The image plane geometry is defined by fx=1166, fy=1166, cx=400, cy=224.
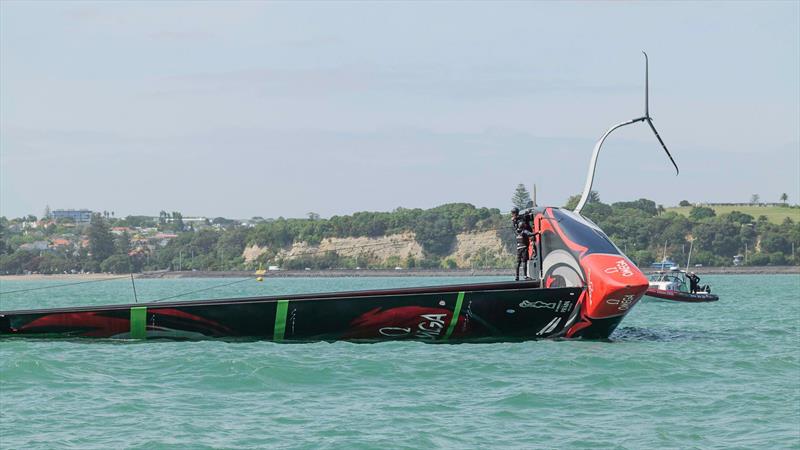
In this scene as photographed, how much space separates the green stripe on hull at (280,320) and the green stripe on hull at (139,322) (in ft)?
7.70

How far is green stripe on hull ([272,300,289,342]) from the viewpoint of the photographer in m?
20.9

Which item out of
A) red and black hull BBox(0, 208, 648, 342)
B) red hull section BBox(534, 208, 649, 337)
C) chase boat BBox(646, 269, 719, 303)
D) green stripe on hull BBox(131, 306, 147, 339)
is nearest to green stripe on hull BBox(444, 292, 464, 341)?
red and black hull BBox(0, 208, 648, 342)

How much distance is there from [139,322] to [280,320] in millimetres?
2569

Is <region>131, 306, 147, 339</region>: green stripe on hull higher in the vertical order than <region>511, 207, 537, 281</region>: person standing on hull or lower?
lower

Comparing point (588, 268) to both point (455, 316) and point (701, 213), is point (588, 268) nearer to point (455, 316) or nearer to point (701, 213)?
point (455, 316)

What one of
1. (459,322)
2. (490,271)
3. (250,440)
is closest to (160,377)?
(250,440)

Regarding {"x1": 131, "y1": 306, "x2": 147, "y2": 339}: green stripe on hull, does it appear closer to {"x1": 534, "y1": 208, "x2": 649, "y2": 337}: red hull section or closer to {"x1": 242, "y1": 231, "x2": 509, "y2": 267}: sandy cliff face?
{"x1": 534, "y1": 208, "x2": 649, "y2": 337}: red hull section

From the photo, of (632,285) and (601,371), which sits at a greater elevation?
(632,285)

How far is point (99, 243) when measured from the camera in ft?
629

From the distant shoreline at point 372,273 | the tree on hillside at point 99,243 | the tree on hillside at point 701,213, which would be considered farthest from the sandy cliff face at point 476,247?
the tree on hillside at point 99,243

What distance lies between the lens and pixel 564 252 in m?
21.7

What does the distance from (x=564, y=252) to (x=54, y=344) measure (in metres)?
9.45

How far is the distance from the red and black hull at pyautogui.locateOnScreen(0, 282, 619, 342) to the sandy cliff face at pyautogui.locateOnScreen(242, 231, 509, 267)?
15380cm

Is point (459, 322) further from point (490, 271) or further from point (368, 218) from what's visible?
point (368, 218)
